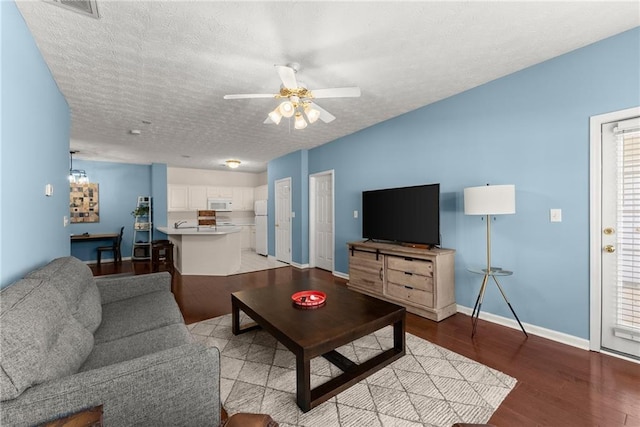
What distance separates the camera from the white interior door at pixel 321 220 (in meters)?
5.52

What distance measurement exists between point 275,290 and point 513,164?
9.16ft

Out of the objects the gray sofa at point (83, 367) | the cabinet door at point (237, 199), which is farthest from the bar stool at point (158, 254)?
the gray sofa at point (83, 367)

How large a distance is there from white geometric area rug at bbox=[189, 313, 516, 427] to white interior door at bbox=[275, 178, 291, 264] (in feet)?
13.0

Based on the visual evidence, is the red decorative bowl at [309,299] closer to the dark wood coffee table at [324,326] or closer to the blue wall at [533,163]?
the dark wood coffee table at [324,326]

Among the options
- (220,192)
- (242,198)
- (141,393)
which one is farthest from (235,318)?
(242,198)

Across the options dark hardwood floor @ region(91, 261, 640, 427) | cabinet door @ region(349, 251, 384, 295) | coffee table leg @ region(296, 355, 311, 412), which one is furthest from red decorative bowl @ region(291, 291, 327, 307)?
cabinet door @ region(349, 251, 384, 295)

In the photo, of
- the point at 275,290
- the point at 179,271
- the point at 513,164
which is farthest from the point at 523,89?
the point at 179,271

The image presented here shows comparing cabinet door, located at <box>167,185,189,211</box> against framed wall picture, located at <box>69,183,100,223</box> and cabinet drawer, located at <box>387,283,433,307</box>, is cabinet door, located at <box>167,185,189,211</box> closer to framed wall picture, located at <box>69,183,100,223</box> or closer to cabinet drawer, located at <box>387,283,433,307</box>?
framed wall picture, located at <box>69,183,100,223</box>

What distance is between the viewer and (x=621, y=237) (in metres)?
2.26

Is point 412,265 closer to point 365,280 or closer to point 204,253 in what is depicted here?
point 365,280

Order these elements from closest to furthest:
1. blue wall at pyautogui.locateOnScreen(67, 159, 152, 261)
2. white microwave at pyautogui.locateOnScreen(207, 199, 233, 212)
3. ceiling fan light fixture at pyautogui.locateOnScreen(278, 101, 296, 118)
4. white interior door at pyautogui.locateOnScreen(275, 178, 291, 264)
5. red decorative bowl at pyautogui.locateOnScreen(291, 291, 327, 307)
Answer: red decorative bowl at pyautogui.locateOnScreen(291, 291, 327, 307), ceiling fan light fixture at pyautogui.locateOnScreen(278, 101, 296, 118), white interior door at pyautogui.locateOnScreen(275, 178, 291, 264), blue wall at pyautogui.locateOnScreen(67, 159, 152, 261), white microwave at pyautogui.locateOnScreen(207, 199, 233, 212)

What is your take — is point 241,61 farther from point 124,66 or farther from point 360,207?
point 360,207

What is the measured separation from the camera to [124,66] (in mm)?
2537

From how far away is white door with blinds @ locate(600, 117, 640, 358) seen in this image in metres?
2.19
